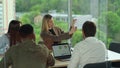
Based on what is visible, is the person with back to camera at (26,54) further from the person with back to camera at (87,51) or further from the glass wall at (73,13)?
the glass wall at (73,13)

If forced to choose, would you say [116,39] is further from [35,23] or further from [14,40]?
[14,40]

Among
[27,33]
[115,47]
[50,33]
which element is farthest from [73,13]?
[27,33]

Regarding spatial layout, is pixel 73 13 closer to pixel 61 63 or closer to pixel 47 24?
pixel 47 24

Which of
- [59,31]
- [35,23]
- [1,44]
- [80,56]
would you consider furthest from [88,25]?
[35,23]

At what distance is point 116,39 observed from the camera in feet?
17.3

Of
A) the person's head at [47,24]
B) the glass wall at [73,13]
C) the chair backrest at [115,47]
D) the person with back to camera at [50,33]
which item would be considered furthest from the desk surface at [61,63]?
the glass wall at [73,13]

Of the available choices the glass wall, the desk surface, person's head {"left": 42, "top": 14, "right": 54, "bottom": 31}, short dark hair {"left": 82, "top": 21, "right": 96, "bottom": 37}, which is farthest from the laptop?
the glass wall

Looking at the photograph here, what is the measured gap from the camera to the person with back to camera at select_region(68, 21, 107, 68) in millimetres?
2477

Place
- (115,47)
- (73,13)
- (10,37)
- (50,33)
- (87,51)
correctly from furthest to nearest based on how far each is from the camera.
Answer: (73,13) < (115,47) < (50,33) < (10,37) < (87,51)

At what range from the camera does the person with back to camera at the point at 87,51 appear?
248 centimetres

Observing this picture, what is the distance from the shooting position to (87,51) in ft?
8.17

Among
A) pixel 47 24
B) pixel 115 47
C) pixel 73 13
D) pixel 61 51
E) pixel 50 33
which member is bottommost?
pixel 115 47

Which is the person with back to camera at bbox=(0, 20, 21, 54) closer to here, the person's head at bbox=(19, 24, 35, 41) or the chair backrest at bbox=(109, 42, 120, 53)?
the person's head at bbox=(19, 24, 35, 41)

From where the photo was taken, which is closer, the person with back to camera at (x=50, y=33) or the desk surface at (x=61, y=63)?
the desk surface at (x=61, y=63)
